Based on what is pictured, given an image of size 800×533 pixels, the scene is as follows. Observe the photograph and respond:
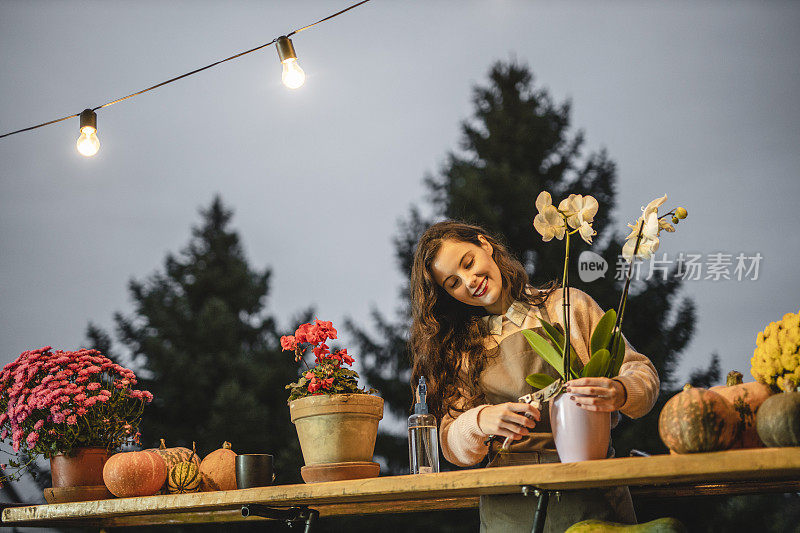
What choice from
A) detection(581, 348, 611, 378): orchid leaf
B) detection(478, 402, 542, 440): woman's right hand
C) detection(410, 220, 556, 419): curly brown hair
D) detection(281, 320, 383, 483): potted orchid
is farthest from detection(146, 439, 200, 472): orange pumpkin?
detection(581, 348, 611, 378): orchid leaf

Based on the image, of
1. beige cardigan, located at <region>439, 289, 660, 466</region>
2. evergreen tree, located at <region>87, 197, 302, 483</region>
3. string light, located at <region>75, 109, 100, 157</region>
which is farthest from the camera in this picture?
evergreen tree, located at <region>87, 197, 302, 483</region>

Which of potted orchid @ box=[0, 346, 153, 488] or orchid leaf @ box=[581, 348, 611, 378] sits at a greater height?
potted orchid @ box=[0, 346, 153, 488]

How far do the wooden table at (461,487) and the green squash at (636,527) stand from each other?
3.0 inches

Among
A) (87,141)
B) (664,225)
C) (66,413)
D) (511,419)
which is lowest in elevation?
(511,419)

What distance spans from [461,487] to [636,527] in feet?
1.18

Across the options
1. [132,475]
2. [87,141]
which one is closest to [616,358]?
[132,475]

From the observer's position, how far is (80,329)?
5871 mm

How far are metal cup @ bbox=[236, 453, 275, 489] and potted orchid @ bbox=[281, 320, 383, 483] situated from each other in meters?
0.10

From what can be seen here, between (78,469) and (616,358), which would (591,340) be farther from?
(78,469)

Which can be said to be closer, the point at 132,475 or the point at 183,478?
the point at 132,475

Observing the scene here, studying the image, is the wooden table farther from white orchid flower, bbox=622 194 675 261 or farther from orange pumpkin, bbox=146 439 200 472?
white orchid flower, bbox=622 194 675 261

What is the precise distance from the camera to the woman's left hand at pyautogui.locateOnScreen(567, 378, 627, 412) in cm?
144

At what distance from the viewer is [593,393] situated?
144 cm

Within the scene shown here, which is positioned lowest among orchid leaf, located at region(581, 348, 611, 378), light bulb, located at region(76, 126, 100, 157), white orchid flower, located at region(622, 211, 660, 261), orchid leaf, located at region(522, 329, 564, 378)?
orchid leaf, located at region(581, 348, 611, 378)
